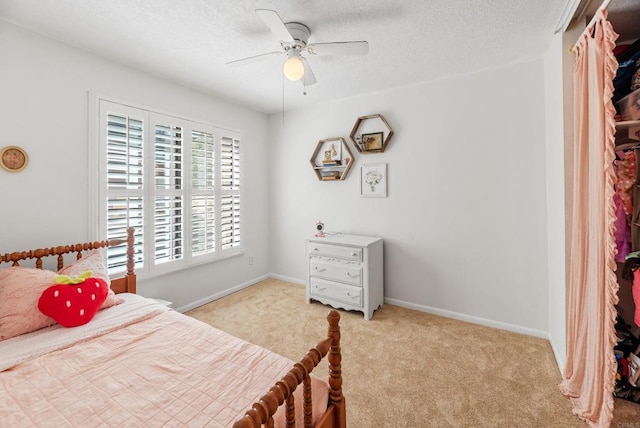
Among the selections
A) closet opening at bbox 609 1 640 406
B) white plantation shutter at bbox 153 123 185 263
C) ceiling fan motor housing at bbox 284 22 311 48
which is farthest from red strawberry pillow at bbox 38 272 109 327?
closet opening at bbox 609 1 640 406

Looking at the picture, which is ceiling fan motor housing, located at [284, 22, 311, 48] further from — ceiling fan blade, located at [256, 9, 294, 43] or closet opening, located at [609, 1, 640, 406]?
closet opening, located at [609, 1, 640, 406]

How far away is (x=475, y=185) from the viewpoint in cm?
282

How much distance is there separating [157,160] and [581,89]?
3485mm

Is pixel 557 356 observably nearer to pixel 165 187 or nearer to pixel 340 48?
pixel 340 48

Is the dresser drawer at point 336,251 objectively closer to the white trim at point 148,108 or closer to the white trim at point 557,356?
the white trim at point 557,356

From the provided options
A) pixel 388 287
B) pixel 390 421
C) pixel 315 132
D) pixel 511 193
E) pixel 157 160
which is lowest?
pixel 390 421

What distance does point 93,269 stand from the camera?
2107 millimetres

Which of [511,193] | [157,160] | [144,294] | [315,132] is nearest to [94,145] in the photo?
[157,160]

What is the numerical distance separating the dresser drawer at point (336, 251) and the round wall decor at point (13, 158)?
8.47ft

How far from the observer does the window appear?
254cm

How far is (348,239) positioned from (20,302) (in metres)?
2.69

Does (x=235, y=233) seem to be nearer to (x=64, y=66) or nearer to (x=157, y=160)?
(x=157, y=160)

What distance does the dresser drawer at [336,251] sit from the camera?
301 centimetres

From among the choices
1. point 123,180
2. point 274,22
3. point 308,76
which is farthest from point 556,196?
point 123,180
